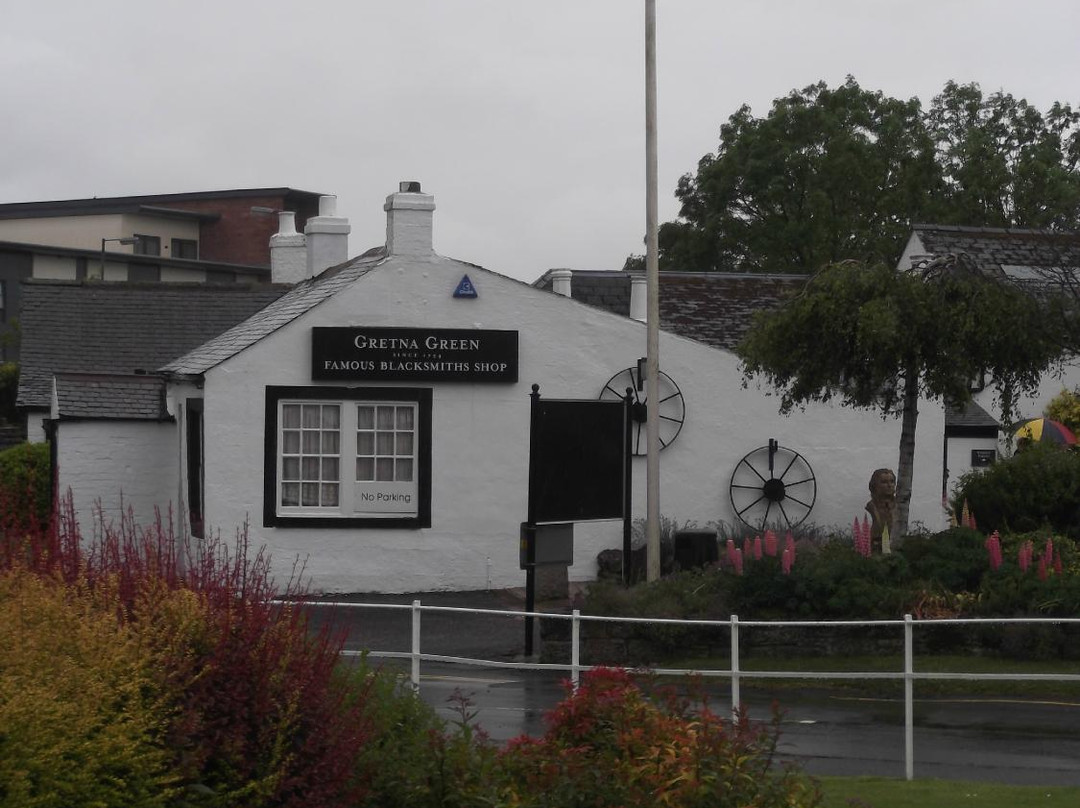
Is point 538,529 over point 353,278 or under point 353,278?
under

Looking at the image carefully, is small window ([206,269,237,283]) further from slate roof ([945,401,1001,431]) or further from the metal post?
the metal post

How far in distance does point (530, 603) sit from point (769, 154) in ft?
145

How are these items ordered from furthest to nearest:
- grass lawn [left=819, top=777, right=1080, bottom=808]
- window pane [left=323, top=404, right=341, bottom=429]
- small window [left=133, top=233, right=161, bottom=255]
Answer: small window [left=133, top=233, right=161, bottom=255]
window pane [left=323, top=404, right=341, bottom=429]
grass lawn [left=819, top=777, right=1080, bottom=808]

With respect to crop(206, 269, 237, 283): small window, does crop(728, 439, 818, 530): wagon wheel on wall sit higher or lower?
lower

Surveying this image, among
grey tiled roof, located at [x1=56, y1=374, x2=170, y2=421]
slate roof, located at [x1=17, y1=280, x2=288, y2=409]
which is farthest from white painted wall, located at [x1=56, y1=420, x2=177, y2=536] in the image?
slate roof, located at [x1=17, y1=280, x2=288, y2=409]

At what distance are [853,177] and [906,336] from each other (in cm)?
3898

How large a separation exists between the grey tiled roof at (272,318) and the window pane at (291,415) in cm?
102

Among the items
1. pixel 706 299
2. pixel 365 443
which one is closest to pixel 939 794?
pixel 365 443

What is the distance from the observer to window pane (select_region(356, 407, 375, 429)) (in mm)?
22812

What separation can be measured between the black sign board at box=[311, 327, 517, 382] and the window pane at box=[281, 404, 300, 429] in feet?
1.75

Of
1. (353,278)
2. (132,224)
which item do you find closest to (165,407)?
(353,278)

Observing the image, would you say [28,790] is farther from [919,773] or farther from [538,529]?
[538,529]

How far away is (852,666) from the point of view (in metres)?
16.2

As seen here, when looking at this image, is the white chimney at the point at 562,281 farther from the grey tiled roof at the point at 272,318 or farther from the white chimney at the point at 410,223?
the white chimney at the point at 410,223
